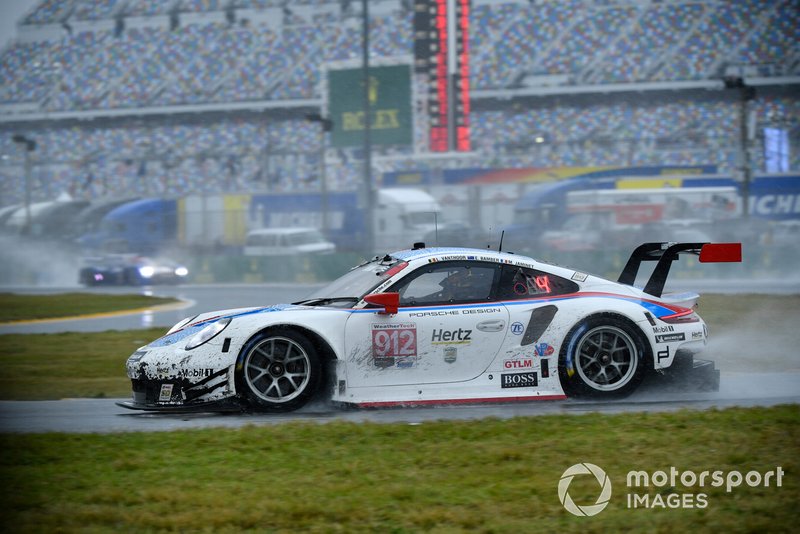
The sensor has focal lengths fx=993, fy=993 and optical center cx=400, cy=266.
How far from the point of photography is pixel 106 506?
433cm

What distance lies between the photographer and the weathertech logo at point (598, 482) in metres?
4.20

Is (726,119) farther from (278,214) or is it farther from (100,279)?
(100,279)

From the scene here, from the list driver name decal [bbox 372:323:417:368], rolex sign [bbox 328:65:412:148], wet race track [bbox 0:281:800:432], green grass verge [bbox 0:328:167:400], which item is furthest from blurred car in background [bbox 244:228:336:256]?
driver name decal [bbox 372:323:417:368]

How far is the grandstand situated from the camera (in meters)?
46.6

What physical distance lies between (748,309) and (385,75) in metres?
30.3

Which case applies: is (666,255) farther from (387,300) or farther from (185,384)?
(185,384)

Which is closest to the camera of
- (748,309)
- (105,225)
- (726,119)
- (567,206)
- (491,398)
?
(491,398)

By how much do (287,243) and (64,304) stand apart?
9445mm

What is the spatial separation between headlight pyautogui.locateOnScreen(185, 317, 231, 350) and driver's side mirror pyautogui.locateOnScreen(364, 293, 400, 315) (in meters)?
1.01

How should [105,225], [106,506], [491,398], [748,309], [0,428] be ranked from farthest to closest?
[105,225] → [748,309] → [491,398] → [0,428] → [106,506]

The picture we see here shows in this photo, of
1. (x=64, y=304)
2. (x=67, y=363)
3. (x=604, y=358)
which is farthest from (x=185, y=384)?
(x=64, y=304)

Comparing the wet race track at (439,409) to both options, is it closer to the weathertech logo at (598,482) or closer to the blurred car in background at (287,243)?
the weathertech logo at (598,482)

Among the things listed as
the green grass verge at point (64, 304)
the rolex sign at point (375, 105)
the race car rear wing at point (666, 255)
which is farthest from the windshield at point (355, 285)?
the rolex sign at point (375, 105)

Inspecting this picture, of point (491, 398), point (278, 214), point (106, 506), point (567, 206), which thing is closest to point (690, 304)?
point (491, 398)
